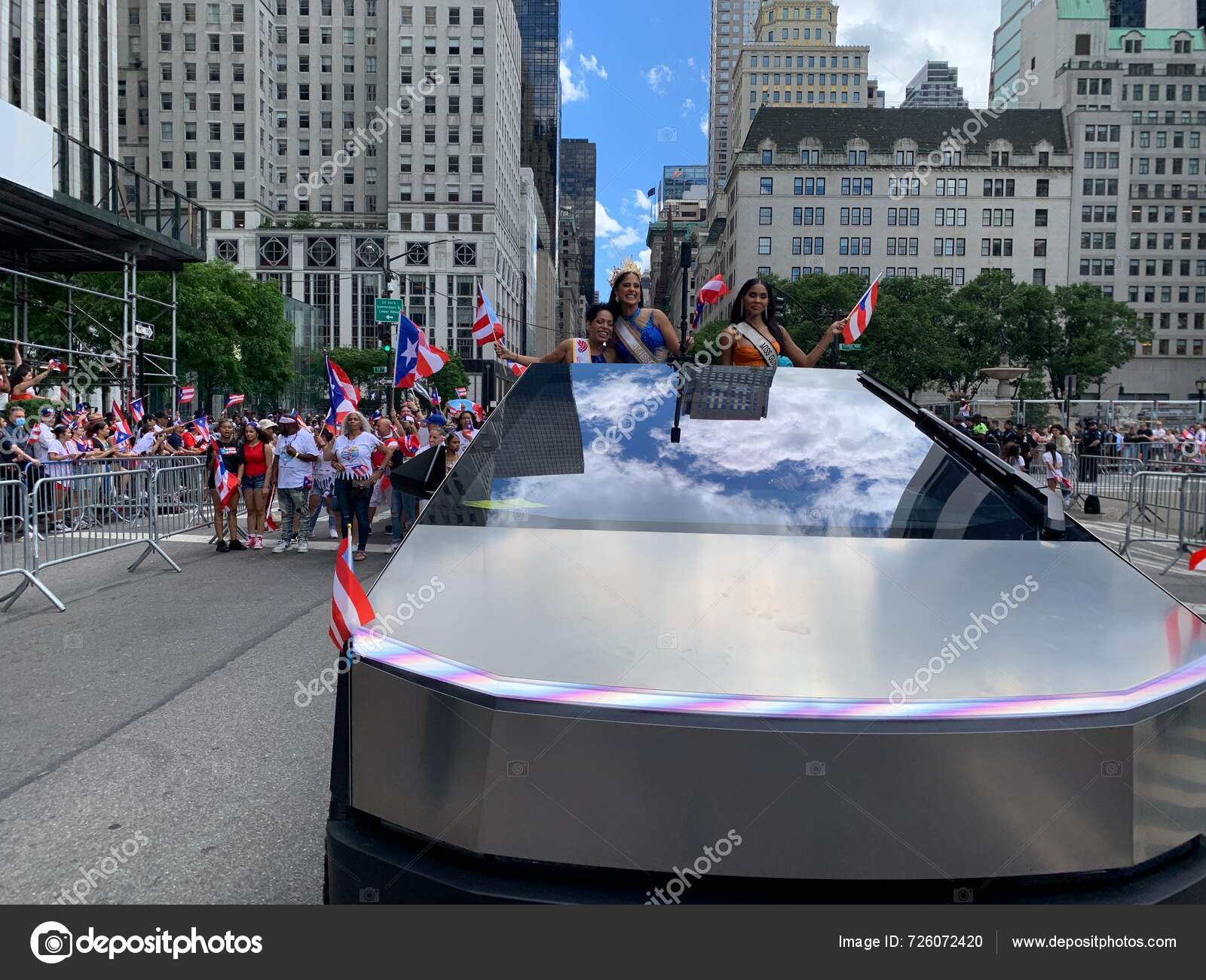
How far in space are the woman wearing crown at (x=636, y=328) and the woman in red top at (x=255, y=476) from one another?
29.6 feet

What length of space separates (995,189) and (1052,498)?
11546 cm

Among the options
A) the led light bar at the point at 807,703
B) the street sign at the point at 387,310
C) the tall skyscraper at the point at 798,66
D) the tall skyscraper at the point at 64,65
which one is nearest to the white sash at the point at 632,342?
the led light bar at the point at 807,703

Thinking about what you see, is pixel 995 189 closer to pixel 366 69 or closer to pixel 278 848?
pixel 366 69

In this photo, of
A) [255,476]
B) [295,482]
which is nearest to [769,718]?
[295,482]

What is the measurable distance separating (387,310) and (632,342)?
25.6m

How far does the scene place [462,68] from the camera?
103m

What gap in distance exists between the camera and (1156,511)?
40.5ft

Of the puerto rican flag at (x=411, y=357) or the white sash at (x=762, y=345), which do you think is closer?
the white sash at (x=762, y=345)

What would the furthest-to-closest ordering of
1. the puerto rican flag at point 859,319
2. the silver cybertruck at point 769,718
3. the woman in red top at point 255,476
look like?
1. the woman in red top at point 255,476
2. the puerto rican flag at point 859,319
3. the silver cybertruck at point 769,718

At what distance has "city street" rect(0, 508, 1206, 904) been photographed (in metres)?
3.34

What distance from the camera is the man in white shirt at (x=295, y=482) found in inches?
507

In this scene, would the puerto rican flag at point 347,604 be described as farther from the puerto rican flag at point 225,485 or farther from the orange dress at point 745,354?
the puerto rican flag at point 225,485

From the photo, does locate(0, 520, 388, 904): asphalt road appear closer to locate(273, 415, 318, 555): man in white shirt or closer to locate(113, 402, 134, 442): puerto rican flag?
locate(273, 415, 318, 555): man in white shirt
